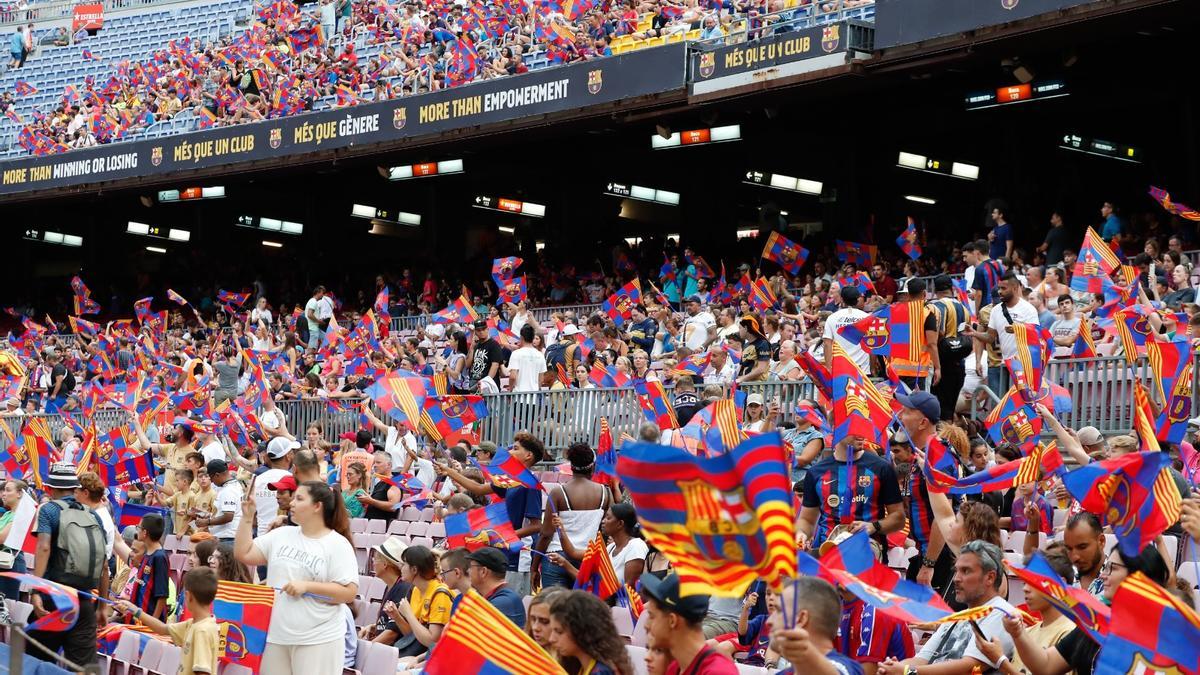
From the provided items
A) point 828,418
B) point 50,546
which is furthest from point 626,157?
point 50,546

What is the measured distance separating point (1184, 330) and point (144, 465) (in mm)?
9236

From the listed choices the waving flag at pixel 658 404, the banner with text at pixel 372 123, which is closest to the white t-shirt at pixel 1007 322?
the waving flag at pixel 658 404

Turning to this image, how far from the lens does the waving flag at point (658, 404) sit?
1287cm

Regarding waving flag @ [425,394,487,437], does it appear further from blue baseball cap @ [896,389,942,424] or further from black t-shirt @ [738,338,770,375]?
blue baseball cap @ [896,389,942,424]

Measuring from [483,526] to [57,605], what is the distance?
8.26ft

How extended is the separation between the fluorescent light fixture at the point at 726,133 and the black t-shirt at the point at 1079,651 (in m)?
19.0

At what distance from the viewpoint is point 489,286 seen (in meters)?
27.5

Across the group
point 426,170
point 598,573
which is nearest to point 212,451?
point 598,573

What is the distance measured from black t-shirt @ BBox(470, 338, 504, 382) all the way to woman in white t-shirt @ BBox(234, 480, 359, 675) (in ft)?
32.0

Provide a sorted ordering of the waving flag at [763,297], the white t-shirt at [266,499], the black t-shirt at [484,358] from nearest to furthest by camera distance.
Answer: the white t-shirt at [266,499] < the black t-shirt at [484,358] < the waving flag at [763,297]

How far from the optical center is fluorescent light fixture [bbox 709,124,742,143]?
24188mm

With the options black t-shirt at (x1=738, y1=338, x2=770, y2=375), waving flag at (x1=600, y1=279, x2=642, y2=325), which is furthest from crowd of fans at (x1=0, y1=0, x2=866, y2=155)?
black t-shirt at (x1=738, y1=338, x2=770, y2=375)

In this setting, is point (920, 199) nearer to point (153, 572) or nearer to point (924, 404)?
point (153, 572)

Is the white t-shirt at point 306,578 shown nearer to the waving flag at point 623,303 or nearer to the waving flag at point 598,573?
the waving flag at point 598,573
